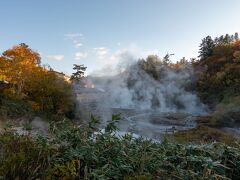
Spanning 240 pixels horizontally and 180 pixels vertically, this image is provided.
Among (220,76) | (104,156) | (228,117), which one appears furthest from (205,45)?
(104,156)

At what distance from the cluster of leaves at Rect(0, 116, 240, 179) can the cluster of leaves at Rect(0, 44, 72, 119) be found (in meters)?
21.5

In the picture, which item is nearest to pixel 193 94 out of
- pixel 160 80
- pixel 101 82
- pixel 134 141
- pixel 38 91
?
pixel 160 80

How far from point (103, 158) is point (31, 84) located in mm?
24430

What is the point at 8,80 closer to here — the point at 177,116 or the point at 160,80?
the point at 177,116

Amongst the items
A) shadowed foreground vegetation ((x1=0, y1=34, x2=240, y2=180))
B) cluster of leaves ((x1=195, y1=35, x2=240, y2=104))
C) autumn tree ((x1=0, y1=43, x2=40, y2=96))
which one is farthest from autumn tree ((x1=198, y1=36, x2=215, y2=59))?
shadowed foreground vegetation ((x1=0, y1=34, x2=240, y2=180))

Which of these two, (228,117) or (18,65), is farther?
(228,117)

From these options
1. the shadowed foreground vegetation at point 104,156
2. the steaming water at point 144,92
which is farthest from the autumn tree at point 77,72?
the shadowed foreground vegetation at point 104,156

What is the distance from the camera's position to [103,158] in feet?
11.7

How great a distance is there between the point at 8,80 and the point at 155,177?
79.7 feet

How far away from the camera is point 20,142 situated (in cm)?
360

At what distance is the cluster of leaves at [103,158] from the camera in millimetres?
3102

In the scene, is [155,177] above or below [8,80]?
below

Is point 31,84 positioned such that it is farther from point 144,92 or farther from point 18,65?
point 144,92

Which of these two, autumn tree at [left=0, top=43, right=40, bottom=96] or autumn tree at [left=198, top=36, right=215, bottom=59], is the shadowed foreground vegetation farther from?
autumn tree at [left=198, top=36, right=215, bottom=59]
